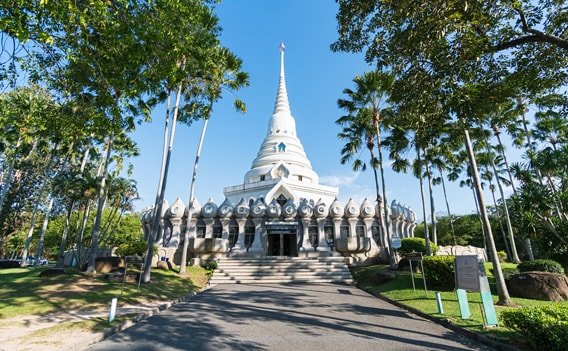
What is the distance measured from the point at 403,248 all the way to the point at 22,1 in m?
22.5

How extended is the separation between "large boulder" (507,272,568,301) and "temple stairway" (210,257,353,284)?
8.78 metres

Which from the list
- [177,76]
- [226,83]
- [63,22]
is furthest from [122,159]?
[63,22]

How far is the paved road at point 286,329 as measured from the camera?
6.36 m

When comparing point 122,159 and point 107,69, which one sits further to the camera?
point 122,159

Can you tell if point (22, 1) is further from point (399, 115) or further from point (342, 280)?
point (342, 280)

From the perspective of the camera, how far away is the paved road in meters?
6.36

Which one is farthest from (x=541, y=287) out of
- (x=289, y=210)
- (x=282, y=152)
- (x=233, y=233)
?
Answer: (x=282, y=152)

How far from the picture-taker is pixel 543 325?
5375 millimetres

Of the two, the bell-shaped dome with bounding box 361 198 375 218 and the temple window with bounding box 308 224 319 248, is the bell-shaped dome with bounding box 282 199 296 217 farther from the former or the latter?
the bell-shaped dome with bounding box 361 198 375 218

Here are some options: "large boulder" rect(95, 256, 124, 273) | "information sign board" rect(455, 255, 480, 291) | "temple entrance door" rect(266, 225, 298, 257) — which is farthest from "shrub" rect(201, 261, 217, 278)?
"information sign board" rect(455, 255, 480, 291)

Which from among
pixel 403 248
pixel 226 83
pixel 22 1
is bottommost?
pixel 403 248

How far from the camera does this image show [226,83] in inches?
738

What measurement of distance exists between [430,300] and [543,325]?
6050mm

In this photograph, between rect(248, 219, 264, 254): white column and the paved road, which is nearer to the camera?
the paved road
